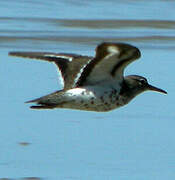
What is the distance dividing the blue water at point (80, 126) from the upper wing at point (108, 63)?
2.51 feet

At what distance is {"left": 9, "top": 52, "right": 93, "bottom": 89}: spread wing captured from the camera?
9180 mm

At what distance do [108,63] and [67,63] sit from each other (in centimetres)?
81

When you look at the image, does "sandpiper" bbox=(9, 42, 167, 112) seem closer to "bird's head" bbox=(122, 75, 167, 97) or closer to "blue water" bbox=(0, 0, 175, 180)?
"bird's head" bbox=(122, 75, 167, 97)

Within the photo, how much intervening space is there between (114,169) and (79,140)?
2.51 feet

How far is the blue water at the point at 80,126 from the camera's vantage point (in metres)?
9.28

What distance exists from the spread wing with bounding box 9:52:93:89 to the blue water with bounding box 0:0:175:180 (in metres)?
0.72

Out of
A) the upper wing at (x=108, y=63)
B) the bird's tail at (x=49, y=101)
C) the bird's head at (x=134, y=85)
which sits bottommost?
the bird's tail at (x=49, y=101)

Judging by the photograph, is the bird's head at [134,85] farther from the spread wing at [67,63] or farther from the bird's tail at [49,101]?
the bird's tail at [49,101]

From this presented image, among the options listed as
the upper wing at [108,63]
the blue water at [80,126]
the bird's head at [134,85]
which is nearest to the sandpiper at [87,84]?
the upper wing at [108,63]

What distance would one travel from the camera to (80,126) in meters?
10.3

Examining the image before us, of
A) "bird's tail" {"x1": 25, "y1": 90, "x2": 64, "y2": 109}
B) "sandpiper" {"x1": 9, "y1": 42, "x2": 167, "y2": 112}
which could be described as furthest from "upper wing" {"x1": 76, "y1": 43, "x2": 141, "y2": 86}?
"bird's tail" {"x1": 25, "y1": 90, "x2": 64, "y2": 109}

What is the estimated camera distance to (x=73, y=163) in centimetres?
937

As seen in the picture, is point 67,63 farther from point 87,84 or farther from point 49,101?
point 49,101

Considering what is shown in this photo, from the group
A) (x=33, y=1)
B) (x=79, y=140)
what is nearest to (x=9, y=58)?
(x=79, y=140)
